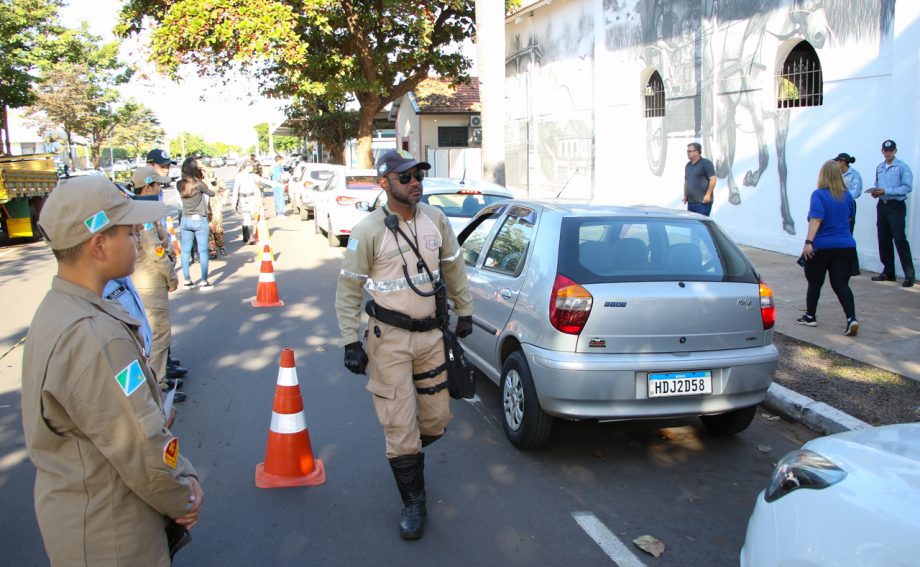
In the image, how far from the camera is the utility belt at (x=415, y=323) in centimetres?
378

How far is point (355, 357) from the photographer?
146 inches

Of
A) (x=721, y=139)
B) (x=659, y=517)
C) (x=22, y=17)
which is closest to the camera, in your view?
(x=659, y=517)

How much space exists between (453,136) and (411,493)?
105ft

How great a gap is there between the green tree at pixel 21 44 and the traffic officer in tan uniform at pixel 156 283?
24.6 m

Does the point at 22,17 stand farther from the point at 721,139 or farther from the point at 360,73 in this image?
the point at 721,139

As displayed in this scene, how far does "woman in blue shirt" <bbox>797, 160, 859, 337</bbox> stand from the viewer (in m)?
7.14

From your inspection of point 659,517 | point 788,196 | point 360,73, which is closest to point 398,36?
point 360,73

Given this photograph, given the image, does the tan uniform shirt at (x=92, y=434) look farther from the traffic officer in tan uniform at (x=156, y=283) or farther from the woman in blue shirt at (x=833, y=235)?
the woman in blue shirt at (x=833, y=235)

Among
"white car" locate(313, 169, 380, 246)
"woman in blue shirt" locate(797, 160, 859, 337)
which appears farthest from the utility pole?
"woman in blue shirt" locate(797, 160, 859, 337)

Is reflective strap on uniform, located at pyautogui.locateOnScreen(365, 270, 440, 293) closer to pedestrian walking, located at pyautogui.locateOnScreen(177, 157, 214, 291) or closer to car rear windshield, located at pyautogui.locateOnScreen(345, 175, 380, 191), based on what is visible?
pedestrian walking, located at pyautogui.locateOnScreen(177, 157, 214, 291)

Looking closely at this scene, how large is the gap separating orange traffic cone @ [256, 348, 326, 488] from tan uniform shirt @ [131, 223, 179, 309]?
82.1 inches

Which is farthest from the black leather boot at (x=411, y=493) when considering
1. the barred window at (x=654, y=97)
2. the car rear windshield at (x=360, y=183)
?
the barred window at (x=654, y=97)

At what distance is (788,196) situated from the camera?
11.8 m

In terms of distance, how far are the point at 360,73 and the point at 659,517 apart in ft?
74.0
